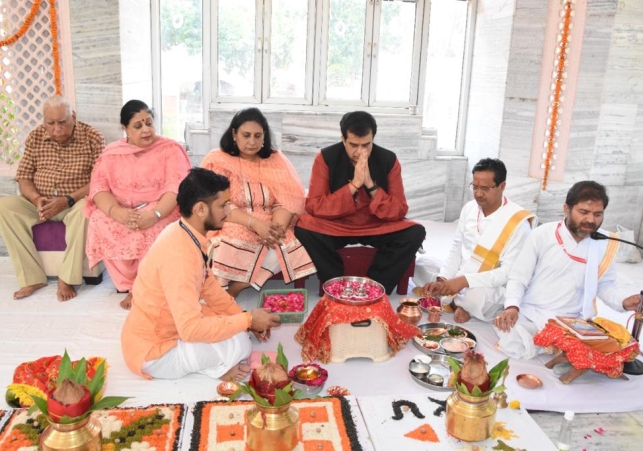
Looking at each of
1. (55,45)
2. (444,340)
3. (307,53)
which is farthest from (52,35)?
(444,340)

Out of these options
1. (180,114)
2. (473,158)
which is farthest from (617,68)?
(180,114)


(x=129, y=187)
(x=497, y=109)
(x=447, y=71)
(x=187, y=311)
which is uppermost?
(x=447, y=71)

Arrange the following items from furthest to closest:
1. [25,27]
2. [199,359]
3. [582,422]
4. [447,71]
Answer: [447,71] → [25,27] → [199,359] → [582,422]

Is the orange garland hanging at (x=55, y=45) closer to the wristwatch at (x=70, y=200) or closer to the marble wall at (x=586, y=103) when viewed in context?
the wristwatch at (x=70, y=200)

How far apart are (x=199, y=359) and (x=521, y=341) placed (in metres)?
1.78

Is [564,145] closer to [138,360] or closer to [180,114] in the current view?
[180,114]

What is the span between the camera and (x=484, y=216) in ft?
12.6

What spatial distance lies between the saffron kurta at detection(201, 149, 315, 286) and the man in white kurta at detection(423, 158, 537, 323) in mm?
977

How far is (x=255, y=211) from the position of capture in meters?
4.32

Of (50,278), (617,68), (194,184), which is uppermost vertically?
(617,68)

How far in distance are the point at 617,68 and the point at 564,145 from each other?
2.64ft

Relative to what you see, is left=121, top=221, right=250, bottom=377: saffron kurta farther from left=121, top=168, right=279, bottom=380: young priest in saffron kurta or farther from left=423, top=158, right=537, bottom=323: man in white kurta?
left=423, top=158, right=537, bottom=323: man in white kurta

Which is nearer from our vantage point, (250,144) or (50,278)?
(250,144)

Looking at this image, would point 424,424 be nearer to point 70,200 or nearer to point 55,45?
point 70,200
